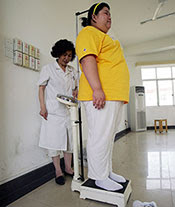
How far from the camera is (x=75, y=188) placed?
145cm

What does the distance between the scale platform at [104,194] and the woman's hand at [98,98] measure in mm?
615

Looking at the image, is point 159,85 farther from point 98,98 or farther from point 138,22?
point 98,98

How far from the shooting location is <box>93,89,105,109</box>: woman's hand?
108cm

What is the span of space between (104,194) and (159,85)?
20.3ft

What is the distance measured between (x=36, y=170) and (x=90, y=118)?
84cm

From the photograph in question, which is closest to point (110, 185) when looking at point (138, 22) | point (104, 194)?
point (104, 194)

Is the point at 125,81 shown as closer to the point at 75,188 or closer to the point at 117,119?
the point at 117,119

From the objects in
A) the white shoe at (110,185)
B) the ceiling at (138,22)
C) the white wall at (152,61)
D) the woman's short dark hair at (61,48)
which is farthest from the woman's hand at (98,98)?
the white wall at (152,61)

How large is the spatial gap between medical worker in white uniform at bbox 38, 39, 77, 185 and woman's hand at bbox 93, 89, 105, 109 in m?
0.63

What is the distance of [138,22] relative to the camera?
4477 millimetres

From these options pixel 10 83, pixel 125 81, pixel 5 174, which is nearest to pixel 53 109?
pixel 10 83

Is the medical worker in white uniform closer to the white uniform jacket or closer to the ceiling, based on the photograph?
the white uniform jacket

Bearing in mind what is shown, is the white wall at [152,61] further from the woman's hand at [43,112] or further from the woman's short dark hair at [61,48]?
the woman's hand at [43,112]

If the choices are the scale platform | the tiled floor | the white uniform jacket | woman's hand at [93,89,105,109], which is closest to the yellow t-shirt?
woman's hand at [93,89,105,109]
